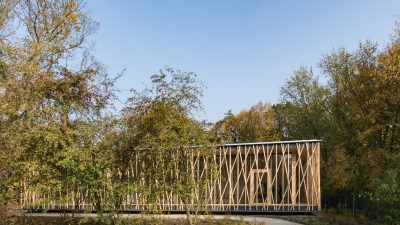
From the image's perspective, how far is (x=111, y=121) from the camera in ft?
48.1

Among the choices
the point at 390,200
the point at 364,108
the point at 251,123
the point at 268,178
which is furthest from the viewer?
the point at 251,123

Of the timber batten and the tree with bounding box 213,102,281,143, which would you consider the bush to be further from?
the tree with bounding box 213,102,281,143

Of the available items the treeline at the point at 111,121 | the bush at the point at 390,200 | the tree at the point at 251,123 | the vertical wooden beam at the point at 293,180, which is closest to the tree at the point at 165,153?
the treeline at the point at 111,121

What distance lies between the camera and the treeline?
45.0 ft

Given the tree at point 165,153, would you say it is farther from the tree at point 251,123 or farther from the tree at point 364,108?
the tree at point 251,123

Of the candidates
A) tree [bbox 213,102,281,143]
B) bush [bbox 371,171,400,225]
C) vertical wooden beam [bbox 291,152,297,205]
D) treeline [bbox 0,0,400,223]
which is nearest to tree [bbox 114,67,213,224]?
treeline [bbox 0,0,400,223]

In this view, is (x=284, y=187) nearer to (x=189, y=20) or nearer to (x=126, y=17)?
(x=189, y=20)

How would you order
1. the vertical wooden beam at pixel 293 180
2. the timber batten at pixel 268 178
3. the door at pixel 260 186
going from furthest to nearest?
the door at pixel 260 186 < the vertical wooden beam at pixel 293 180 < the timber batten at pixel 268 178

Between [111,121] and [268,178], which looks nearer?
[111,121]

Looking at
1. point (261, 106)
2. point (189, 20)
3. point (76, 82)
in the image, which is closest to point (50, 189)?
point (76, 82)

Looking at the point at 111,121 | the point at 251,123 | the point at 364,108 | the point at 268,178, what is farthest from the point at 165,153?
the point at 251,123

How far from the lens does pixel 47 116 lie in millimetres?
14039

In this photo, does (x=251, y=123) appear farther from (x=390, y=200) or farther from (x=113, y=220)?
(x=113, y=220)

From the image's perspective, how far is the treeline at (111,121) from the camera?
45.0 feet
